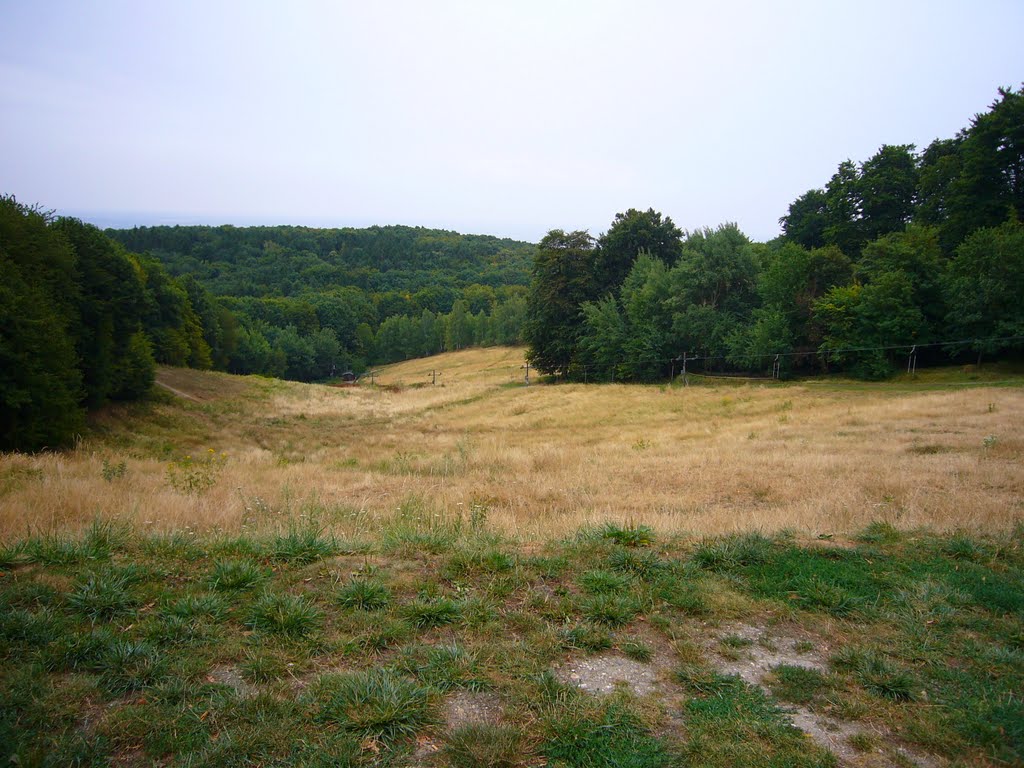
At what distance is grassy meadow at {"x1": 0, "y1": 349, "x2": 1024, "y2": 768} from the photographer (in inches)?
130

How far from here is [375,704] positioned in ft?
11.5

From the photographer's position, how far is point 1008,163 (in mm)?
39094

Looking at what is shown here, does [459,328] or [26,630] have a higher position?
[459,328]

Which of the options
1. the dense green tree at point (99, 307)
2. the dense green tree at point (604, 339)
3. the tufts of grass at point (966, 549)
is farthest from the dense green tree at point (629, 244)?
the tufts of grass at point (966, 549)

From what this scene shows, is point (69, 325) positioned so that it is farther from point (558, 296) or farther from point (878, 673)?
point (558, 296)

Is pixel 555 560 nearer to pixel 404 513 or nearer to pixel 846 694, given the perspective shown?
pixel 846 694

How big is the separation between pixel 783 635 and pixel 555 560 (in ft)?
6.81

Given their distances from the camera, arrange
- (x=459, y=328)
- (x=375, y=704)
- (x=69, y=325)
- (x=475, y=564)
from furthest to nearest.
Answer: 1. (x=459, y=328)
2. (x=69, y=325)
3. (x=475, y=564)
4. (x=375, y=704)

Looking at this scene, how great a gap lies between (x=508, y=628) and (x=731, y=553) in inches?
107

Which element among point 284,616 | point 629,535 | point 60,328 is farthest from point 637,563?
point 60,328

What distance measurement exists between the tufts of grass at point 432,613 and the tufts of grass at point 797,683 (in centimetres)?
231

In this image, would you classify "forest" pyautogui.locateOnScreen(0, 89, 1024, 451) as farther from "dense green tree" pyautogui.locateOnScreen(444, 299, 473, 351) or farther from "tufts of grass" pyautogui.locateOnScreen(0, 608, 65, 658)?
"dense green tree" pyautogui.locateOnScreen(444, 299, 473, 351)

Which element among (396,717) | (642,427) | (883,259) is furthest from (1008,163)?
(396,717)

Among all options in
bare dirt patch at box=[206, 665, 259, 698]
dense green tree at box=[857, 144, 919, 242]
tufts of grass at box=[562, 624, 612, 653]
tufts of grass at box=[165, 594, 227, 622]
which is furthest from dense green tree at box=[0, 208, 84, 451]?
dense green tree at box=[857, 144, 919, 242]
